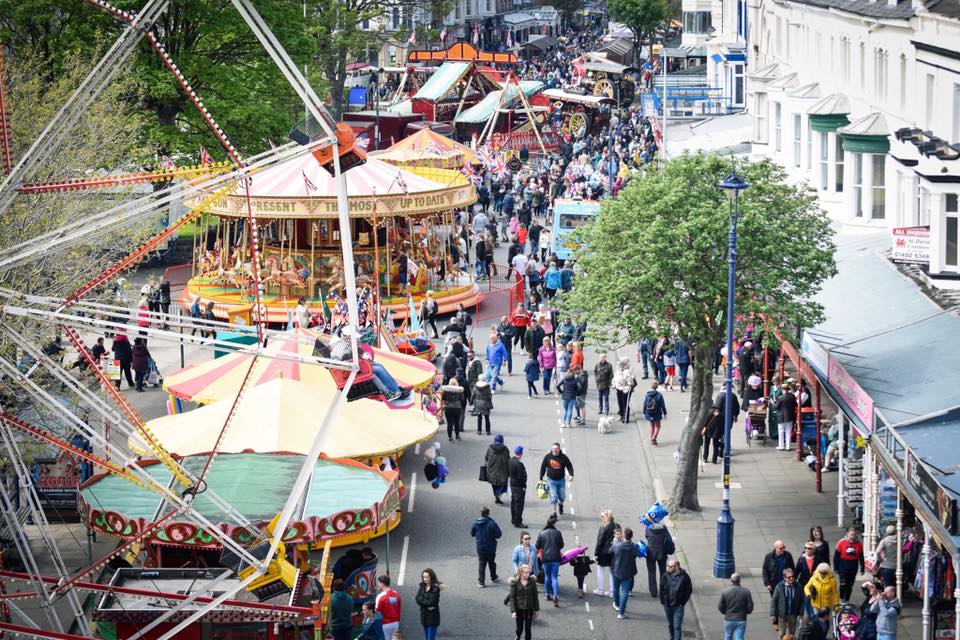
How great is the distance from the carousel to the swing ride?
38.5 ft

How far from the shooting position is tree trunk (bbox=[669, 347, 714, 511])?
28656mm

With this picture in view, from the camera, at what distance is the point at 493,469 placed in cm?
2909

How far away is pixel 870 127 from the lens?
122 ft

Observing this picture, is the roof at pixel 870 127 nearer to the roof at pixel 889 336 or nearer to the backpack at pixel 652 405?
the roof at pixel 889 336

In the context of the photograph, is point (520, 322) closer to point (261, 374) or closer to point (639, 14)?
point (261, 374)

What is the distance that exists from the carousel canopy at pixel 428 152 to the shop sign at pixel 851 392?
35509mm

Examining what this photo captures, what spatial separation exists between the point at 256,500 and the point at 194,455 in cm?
225

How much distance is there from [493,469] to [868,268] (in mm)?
9786

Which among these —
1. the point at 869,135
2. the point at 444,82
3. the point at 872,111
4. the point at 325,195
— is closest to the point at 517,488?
the point at 869,135

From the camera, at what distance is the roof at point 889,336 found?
83.6 feet

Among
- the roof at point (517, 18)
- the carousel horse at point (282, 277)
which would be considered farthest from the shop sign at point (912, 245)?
the roof at point (517, 18)

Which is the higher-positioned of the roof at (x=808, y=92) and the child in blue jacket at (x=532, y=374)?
the roof at (x=808, y=92)

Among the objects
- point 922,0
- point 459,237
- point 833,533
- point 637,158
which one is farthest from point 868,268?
point 637,158

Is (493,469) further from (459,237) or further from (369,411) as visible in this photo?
(459,237)
